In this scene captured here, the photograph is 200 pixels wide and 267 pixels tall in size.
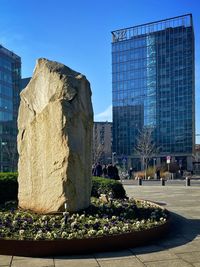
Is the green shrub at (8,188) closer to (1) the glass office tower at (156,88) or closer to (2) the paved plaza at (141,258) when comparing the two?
(2) the paved plaza at (141,258)

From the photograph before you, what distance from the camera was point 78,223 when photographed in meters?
8.54

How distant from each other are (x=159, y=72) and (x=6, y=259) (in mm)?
102778

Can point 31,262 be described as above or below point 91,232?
below

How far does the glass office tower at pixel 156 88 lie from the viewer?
10050 centimetres

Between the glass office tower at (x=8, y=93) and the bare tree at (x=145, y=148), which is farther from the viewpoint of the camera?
the glass office tower at (x=8, y=93)

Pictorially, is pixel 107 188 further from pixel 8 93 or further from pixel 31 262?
pixel 8 93

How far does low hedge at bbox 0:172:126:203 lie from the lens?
13.1 metres

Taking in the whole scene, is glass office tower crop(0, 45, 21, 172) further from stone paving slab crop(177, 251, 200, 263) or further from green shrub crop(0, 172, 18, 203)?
stone paving slab crop(177, 251, 200, 263)

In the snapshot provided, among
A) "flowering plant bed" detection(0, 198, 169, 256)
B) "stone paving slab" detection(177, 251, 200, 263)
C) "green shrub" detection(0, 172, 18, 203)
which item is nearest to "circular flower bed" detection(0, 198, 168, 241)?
"flowering plant bed" detection(0, 198, 169, 256)

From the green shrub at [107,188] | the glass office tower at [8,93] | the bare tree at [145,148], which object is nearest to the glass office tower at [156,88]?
the bare tree at [145,148]

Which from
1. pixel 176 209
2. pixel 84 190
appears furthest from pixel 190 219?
pixel 84 190

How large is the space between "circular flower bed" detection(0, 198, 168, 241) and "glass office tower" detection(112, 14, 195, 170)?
294ft

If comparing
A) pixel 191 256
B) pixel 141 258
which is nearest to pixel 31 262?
pixel 141 258

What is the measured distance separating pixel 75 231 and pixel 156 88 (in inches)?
3959
